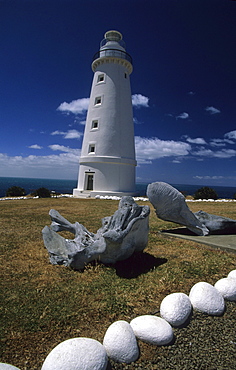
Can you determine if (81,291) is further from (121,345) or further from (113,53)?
(113,53)

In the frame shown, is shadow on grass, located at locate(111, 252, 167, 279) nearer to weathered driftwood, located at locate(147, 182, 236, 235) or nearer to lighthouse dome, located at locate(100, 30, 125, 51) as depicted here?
weathered driftwood, located at locate(147, 182, 236, 235)

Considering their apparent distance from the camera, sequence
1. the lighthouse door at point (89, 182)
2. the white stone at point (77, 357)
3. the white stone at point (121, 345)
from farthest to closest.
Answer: the lighthouse door at point (89, 182) → the white stone at point (121, 345) → the white stone at point (77, 357)

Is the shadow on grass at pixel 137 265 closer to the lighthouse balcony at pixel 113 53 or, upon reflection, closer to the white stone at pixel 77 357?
the white stone at pixel 77 357

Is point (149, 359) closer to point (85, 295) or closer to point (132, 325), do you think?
point (132, 325)

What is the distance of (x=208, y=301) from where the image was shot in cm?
286

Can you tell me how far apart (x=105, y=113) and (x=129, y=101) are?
10.1 ft

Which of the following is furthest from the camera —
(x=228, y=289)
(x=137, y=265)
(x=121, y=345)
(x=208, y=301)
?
(x=137, y=265)

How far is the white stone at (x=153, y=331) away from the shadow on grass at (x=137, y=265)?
57.6 inches

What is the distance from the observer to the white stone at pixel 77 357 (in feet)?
5.91

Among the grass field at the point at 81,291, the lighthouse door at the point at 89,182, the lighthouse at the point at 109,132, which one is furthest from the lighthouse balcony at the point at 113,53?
the grass field at the point at 81,291

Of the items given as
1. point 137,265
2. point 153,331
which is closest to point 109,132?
point 137,265

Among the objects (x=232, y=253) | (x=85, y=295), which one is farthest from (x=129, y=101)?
(x=85, y=295)

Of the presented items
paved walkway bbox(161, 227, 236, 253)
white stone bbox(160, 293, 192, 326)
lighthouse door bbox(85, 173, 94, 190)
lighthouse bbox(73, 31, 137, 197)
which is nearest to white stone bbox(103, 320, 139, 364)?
white stone bbox(160, 293, 192, 326)

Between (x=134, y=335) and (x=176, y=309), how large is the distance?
65 cm
